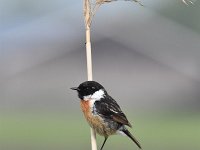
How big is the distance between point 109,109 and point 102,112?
0.05 m

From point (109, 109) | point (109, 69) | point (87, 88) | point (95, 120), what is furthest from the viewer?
point (109, 69)

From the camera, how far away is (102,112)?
5117mm

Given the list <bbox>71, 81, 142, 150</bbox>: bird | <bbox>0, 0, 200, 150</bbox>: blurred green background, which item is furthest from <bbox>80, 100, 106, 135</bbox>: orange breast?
<bbox>0, 0, 200, 150</bbox>: blurred green background

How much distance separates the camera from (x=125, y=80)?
2866 centimetres

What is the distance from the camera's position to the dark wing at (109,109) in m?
5.06

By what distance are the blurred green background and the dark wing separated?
17.2 metres

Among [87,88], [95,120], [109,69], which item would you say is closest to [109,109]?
[95,120]

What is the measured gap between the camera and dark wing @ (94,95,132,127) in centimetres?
506

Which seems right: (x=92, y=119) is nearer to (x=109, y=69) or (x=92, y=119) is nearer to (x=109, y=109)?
(x=109, y=109)

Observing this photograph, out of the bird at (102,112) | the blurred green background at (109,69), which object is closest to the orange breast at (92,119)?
the bird at (102,112)

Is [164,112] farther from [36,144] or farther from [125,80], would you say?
[36,144]

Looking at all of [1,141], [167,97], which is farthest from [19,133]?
[167,97]

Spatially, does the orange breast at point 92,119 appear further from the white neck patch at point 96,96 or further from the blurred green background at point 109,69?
the blurred green background at point 109,69

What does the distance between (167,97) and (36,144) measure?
33.3 ft
